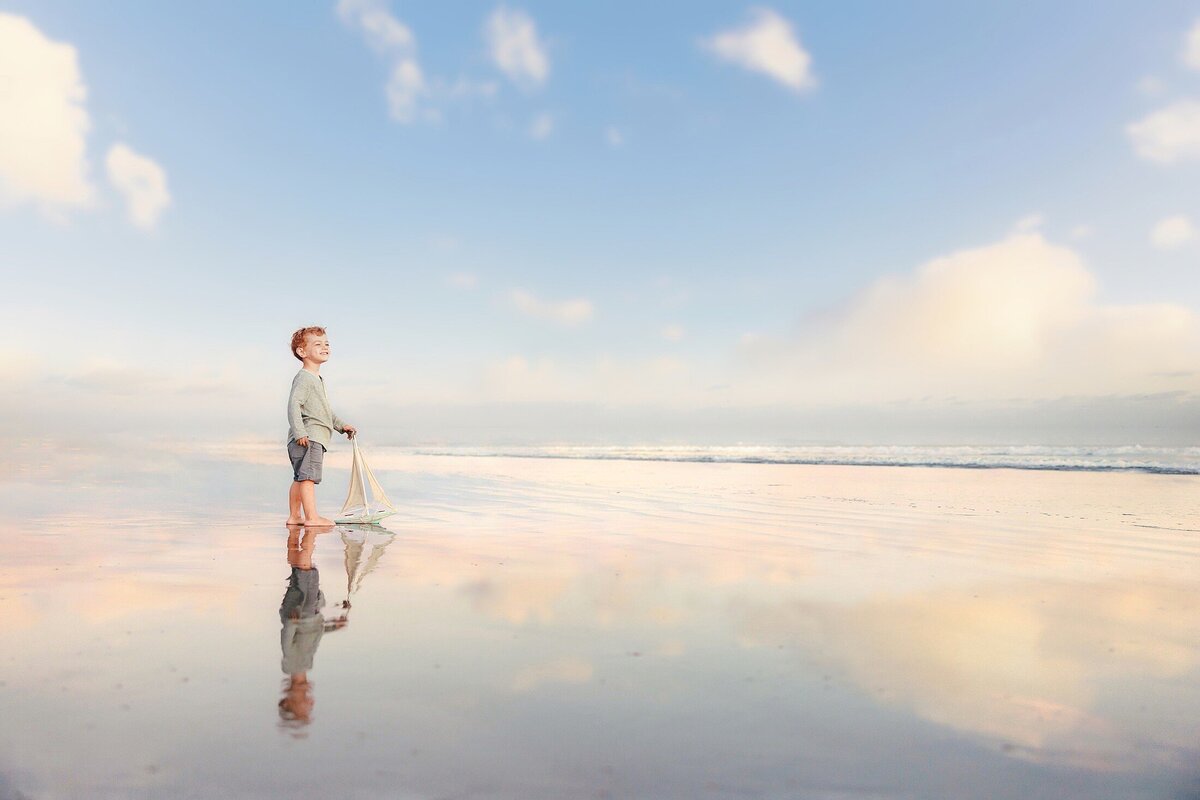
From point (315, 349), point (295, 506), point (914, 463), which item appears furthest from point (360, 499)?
point (914, 463)

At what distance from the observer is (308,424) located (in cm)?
858

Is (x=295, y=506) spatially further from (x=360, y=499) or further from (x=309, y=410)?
(x=309, y=410)

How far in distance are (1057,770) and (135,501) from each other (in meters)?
12.1

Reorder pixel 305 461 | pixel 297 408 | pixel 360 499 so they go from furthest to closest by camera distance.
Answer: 1. pixel 360 499
2. pixel 297 408
3. pixel 305 461

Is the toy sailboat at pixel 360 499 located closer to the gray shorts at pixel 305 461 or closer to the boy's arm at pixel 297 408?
the gray shorts at pixel 305 461

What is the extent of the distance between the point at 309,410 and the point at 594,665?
637 centimetres

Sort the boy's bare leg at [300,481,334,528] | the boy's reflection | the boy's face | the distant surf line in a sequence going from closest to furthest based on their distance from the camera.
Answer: the boy's reflection
the boy's bare leg at [300,481,334,528]
the boy's face
the distant surf line

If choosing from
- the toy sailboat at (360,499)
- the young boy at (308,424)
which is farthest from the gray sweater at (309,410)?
the toy sailboat at (360,499)

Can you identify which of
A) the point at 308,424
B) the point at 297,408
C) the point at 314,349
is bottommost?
the point at 308,424

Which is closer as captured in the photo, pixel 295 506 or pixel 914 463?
pixel 295 506

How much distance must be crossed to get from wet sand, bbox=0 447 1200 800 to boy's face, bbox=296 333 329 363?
225 cm

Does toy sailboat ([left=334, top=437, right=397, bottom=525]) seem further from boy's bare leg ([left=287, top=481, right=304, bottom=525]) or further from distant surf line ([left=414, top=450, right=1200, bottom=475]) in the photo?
distant surf line ([left=414, top=450, right=1200, bottom=475])

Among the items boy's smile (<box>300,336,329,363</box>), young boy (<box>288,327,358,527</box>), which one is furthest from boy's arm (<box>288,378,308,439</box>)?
boy's smile (<box>300,336,329,363</box>)

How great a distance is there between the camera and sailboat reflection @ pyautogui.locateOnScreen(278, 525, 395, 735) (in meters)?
2.87
